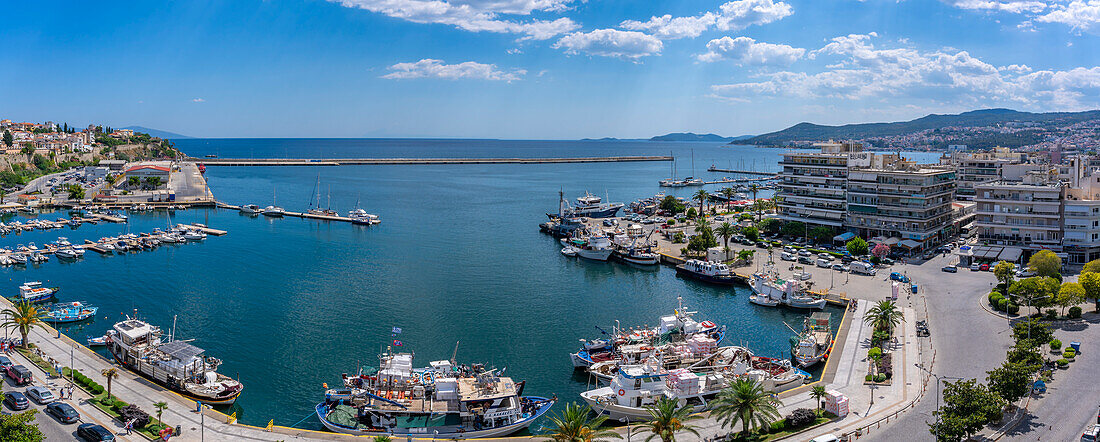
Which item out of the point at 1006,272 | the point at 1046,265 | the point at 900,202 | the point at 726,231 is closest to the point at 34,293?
the point at 726,231

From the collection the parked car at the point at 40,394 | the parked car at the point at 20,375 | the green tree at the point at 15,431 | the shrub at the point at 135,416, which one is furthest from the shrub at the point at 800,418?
the parked car at the point at 20,375

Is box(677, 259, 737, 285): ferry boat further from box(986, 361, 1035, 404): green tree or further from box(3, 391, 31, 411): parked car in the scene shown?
box(3, 391, 31, 411): parked car

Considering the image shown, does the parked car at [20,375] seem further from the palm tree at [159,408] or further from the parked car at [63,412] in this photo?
the palm tree at [159,408]

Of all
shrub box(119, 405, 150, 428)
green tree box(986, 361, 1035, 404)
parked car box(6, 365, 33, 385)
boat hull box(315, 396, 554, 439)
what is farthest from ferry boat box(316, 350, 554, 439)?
green tree box(986, 361, 1035, 404)

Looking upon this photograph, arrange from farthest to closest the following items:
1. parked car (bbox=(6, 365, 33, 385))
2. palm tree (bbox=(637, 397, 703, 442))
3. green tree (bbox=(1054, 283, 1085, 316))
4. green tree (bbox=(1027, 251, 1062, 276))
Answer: green tree (bbox=(1027, 251, 1062, 276)), green tree (bbox=(1054, 283, 1085, 316)), parked car (bbox=(6, 365, 33, 385)), palm tree (bbox=(637, 397, 703, 442))

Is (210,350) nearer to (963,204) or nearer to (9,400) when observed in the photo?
(9,400)

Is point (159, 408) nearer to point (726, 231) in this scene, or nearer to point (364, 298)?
point (364, 298)

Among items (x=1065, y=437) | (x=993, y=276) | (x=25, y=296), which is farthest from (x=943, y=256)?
(x=25, y=296)
